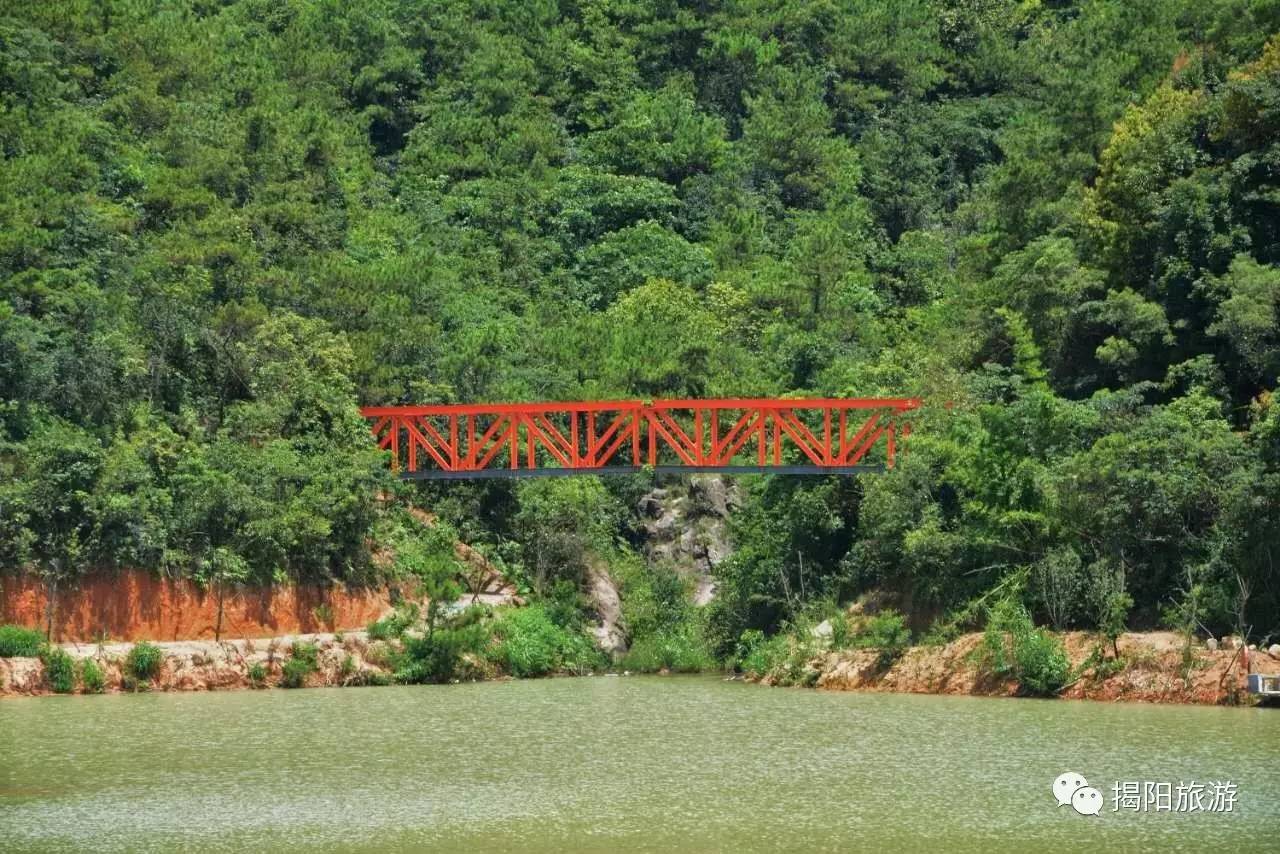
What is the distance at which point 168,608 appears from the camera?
4328 centimetres

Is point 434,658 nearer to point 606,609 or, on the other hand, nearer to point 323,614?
point 323,614

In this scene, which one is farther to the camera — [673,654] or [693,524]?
[693,524]

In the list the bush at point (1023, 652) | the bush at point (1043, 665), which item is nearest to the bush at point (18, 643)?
the bush at point (1023, 652)

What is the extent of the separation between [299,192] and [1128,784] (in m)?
40.7

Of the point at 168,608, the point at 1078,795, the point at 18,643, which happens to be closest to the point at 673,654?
the point at 168,608

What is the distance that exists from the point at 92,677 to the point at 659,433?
1583 centimetres

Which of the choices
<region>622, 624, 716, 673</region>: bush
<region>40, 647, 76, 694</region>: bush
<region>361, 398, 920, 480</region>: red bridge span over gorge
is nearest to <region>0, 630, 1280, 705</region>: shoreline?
<region>40, 647, 76, 694</region>: bush

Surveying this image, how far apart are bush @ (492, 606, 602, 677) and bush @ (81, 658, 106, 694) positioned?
29.7 ft

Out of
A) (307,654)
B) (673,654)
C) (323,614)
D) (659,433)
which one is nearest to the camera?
(307,654)

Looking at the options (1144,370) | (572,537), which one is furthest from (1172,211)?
(572,537)

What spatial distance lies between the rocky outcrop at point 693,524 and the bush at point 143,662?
16.4 m

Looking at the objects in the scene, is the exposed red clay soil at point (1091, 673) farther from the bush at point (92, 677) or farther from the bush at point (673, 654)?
the bush at point (92, 677)

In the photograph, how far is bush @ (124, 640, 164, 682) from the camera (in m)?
41.0

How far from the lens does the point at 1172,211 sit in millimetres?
45906
